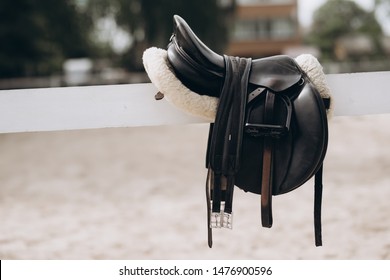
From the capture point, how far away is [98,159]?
6.79 m

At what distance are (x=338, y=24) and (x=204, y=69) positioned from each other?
184 ft

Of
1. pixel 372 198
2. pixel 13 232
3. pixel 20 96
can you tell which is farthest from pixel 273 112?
pixel 372 198

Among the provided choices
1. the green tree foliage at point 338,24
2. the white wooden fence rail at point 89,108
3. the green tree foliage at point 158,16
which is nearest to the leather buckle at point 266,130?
the white wooden fence rail at point 89,108

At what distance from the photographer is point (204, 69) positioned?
150 centimetres

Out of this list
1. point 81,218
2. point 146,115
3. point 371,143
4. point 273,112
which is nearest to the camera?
point 273,112

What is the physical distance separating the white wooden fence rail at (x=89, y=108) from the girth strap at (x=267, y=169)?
301 mm

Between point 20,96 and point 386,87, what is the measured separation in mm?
1257

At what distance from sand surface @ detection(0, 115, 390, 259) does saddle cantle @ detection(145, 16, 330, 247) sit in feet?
4.73

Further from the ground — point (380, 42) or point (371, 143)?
point (380, 42)

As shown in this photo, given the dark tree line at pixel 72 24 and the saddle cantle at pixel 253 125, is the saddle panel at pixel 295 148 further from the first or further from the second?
the dark tree line at pixel 72 24

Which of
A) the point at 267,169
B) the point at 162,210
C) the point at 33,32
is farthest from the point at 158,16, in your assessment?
the point at 267,169

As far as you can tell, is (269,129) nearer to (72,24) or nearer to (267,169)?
(267,169)

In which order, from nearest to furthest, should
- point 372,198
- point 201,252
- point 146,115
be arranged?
point 146,115 → point 201,252 → point 372,198

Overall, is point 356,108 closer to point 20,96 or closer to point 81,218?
point 20,96
